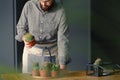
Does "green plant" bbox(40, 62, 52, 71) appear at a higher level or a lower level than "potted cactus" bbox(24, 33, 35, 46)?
lower

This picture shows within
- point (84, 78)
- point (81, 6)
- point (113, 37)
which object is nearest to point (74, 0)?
point (81, 6)

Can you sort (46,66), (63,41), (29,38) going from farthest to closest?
(63,41)
(29,38)
(46,66)

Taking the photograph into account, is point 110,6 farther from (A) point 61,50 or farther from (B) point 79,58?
(A) point 61,50

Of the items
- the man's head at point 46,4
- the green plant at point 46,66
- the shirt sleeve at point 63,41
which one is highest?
the man's head at point 46,4

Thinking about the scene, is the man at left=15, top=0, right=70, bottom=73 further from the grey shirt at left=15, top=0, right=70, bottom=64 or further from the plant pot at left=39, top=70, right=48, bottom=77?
the plant pot at left=39, top=70, right=48, bottom=77

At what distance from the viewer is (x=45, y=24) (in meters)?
1.84

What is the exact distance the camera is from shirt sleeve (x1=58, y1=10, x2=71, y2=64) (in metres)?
1.83

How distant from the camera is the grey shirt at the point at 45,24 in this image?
71.8 inches

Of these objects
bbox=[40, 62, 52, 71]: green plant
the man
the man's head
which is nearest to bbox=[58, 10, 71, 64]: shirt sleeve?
the man

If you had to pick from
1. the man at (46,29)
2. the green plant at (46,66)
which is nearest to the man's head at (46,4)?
the man at (46,29)

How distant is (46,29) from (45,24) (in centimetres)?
3

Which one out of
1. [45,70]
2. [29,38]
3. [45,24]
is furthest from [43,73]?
[45,24]

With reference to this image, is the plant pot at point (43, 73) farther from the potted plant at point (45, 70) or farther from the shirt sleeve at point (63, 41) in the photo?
the shirt sleeve at point (63, 41)

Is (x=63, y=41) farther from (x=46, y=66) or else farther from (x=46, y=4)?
(x=46, y=66)
